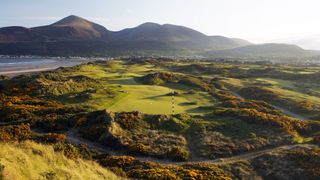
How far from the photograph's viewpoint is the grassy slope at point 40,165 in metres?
13.3

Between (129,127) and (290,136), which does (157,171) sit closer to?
(129,127)

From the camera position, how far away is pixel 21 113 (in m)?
31.7

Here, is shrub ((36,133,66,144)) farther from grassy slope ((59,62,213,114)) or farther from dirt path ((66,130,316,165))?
grassy slope ((59,62,213,114))

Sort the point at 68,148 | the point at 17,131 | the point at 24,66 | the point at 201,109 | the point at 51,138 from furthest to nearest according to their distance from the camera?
the point at 24,66, the point at 201,109, the point at 17,131, the point at 51,138, the point at 68,148

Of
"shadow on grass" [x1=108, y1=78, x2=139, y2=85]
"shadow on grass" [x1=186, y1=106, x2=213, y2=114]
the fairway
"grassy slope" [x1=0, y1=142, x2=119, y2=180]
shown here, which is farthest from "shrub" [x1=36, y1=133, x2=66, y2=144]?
"shadow on grass" [x1=108, y1=78, x2=139, y2=85]

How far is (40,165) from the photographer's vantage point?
48.7 feet

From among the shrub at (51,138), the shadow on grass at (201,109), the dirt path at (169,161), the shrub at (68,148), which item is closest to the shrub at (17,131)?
the shrub at (51,138)

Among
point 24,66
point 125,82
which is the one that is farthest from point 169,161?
point 24,66

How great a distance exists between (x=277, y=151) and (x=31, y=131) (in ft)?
61.6

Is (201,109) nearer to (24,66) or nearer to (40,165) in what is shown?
(40,165)

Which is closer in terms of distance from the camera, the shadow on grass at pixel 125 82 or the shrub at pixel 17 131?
the shrub at pixel 17 131

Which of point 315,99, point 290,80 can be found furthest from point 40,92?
point 290,80

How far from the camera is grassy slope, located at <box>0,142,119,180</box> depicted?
13305 mm

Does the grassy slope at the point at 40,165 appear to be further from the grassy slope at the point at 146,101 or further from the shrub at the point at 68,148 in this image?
the grassy slope at the point at 146,101
